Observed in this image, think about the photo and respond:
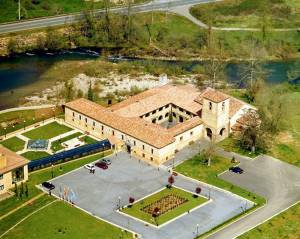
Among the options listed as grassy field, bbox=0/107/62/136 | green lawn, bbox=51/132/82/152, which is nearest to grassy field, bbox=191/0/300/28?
grassy field, bbox=0/107/62/136

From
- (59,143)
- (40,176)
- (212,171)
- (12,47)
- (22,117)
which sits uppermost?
(12,47)

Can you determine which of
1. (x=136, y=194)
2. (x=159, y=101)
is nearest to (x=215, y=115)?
(x=159, y=101)

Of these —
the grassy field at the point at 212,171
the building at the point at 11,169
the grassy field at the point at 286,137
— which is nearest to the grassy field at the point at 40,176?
the building at the point at 11,169

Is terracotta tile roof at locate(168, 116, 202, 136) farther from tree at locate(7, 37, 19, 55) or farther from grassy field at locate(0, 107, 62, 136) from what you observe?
tree at locate(7, 37, 19, 55)

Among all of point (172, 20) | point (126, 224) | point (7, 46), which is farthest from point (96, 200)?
point (172, 20)

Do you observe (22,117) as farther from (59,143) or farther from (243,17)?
(243,17)
